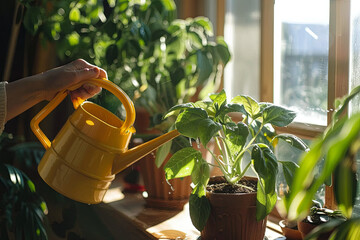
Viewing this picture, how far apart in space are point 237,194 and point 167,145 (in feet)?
0.83

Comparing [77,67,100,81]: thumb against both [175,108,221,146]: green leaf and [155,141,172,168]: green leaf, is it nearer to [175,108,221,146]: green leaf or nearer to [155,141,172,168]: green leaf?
[175,108,221,146]: green leaf

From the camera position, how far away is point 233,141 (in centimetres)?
87

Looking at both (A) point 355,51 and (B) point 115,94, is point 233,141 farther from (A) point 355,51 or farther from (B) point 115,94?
(A) point 355,51

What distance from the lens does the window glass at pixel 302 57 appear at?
113cm

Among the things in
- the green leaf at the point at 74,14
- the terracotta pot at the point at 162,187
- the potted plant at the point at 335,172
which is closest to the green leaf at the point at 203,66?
the terracotta pot at the point at 162,187

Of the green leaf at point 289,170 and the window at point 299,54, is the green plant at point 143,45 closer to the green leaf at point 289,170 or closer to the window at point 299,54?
the window at point 299,54

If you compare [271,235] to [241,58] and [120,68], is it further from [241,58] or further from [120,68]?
Result: [120,68]

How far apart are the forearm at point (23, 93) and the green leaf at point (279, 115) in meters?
0.46

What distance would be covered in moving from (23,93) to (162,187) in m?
0.59

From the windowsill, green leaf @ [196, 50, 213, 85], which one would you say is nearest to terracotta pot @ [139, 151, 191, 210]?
the windowsill

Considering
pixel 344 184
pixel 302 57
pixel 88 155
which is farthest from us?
pixel 302 57

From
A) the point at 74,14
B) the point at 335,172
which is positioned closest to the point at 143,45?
the point at 74,14

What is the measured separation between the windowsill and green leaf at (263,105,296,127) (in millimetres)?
318

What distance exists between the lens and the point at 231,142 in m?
0.89
